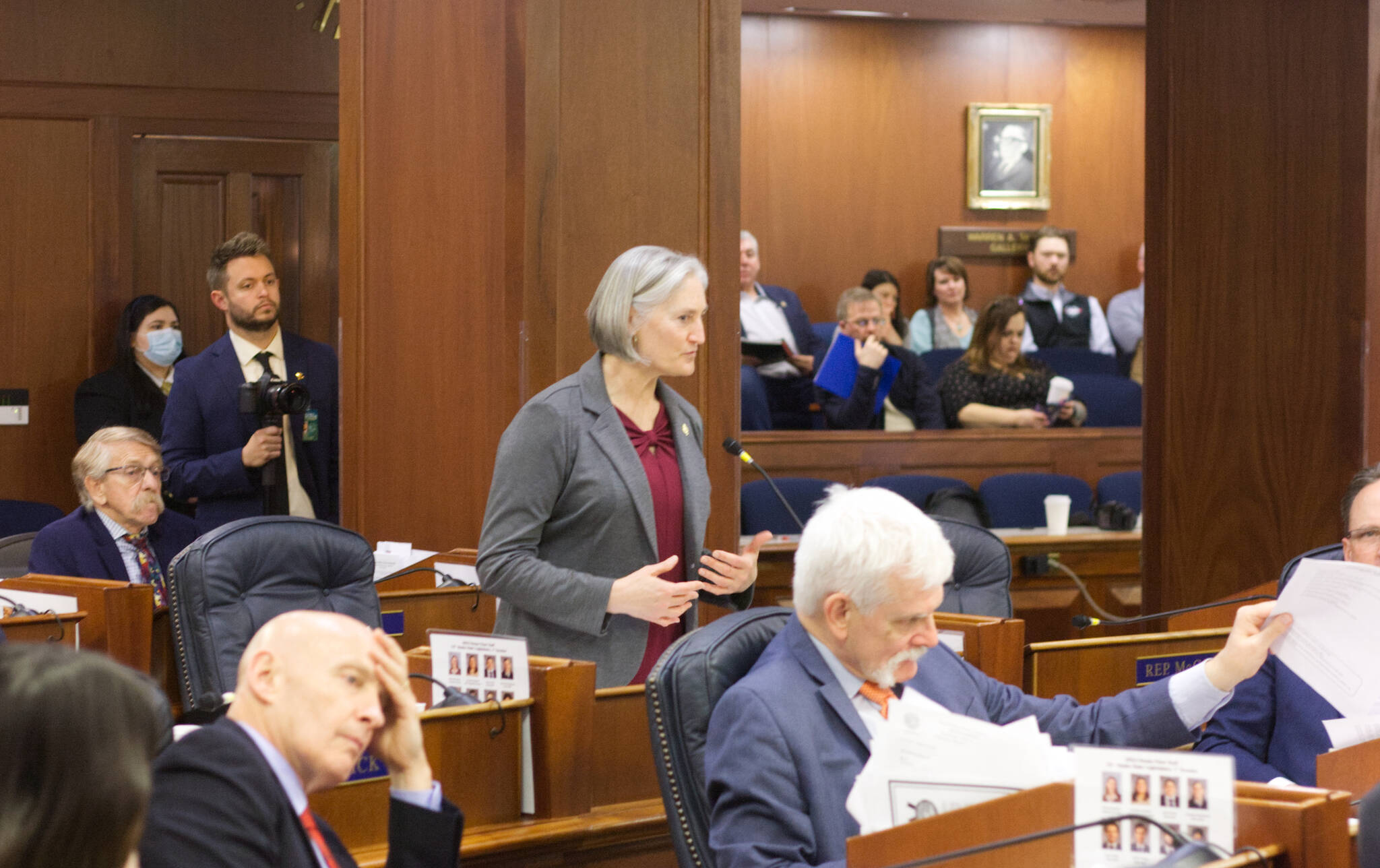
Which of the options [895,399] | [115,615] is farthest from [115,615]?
[895,399]

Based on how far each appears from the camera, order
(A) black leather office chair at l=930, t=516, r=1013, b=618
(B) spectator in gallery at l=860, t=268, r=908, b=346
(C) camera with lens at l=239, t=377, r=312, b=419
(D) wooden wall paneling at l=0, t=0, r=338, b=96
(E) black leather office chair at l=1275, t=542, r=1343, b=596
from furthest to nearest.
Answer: (B) spectator in gallery at l=860, t=268, r=908, b=346 < (D) wooden wall paneling at l=0, t=0, r=338, b=96 < (C) camera with lens at l=239, t=377, r=312, b=419 < (A) black leather office chair at l=930, t=516, r=1013, b=618 < (E) black leather office chair at l=1275, t=542, r=1343, b=596

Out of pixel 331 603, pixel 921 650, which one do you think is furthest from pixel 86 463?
pixel 921 650

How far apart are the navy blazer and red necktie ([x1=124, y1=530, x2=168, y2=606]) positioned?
4238 millimetres

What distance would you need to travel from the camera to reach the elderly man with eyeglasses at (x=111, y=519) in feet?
12.4

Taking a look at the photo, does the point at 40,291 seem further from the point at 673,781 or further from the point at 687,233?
the point at 673,781

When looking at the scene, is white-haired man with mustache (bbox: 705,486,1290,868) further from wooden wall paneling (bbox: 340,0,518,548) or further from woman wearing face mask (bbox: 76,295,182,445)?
woman wearing face mask (bbox: 76,295,182,445)

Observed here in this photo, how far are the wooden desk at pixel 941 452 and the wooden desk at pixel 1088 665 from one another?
3.41m

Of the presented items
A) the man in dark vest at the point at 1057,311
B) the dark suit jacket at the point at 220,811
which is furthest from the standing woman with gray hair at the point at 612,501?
the man in dark vest at the point at 1057,311

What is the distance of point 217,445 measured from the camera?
172 inches

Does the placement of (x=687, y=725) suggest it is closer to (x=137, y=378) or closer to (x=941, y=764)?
(x=941, y=764)

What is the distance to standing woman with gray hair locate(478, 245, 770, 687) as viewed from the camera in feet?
8.34

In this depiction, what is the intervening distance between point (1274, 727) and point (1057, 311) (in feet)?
21.6

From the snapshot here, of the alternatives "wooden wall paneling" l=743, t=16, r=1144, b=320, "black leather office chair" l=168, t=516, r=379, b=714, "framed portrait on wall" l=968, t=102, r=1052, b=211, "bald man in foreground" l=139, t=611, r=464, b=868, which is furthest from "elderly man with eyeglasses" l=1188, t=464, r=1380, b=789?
"framed portrait on wall" l=968, t=102, r=1052, b=211

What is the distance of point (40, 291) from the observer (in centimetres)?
673
